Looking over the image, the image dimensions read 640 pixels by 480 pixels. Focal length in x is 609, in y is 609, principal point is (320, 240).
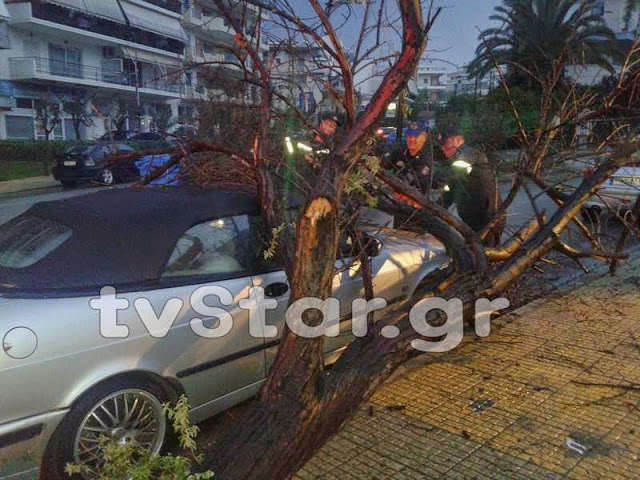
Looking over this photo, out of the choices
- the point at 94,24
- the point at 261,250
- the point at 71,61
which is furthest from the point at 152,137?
the point at 71,61

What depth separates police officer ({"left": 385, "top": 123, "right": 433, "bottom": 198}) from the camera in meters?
5.62

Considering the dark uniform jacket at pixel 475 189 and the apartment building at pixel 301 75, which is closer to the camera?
the apartment building at pixel 301 75

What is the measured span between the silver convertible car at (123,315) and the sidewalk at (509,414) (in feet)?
2.75

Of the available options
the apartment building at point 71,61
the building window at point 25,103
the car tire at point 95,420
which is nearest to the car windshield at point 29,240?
the car tire at point 95,420

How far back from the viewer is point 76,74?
37.3 metres

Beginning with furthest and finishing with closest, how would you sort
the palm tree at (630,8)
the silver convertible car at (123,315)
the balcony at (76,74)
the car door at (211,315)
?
1. the balcony at (76,74)
2. the palm tree at (630,8)
3. the car door at (211,315)
4. the silver convertible car at (123,315)

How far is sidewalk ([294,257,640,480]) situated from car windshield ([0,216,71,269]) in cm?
178

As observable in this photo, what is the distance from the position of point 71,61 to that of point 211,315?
129 feet

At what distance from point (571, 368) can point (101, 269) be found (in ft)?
11.2

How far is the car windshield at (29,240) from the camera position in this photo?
10.5 ft

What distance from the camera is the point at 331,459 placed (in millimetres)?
3318

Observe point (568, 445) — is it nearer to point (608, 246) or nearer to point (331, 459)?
point (331, 459)

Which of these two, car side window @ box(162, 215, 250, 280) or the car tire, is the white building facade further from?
the car tire

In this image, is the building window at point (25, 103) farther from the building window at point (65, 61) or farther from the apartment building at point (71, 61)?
the building window at point (65, 61)
